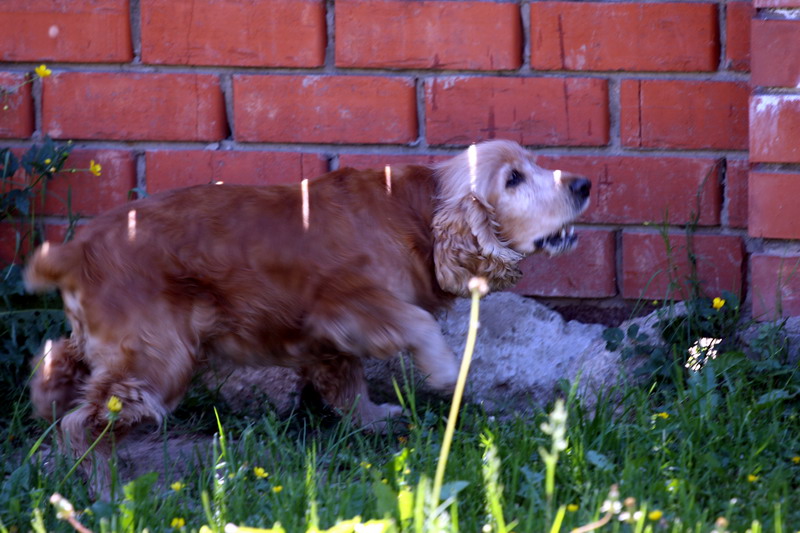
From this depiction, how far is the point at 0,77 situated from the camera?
3160 millimetres

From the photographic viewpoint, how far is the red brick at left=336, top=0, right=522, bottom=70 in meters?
3.02

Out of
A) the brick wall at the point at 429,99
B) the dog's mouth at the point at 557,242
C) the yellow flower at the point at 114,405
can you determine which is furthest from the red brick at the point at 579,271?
the yellow flower at the point at 114,405

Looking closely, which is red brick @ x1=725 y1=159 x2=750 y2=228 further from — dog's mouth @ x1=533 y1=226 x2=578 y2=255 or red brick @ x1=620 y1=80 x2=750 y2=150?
dog's mouth @ x1=533 y1=226 x2=578 y2=255

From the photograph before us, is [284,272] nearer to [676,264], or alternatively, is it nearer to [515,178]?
[515,178]

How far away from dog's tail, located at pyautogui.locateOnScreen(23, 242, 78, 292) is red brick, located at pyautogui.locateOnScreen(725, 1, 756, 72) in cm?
193

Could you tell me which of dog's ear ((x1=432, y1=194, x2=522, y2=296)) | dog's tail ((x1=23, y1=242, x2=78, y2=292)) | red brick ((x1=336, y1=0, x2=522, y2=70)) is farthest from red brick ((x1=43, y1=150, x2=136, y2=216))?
dog's ear ((x1=432, y1=194, x2=522, y2=296))

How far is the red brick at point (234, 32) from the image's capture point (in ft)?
10.0

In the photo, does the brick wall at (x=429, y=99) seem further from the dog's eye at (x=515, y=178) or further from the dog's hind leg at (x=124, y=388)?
the dog's hind leg at (x=124, y=388)

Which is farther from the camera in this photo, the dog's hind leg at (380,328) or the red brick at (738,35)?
the red brick at (738,35)

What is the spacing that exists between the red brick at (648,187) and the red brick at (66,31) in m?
1.38

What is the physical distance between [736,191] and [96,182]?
1.99 meters

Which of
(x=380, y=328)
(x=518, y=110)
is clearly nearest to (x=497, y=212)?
(x=518, y=110)

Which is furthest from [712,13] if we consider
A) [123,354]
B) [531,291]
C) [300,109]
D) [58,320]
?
[58,320]

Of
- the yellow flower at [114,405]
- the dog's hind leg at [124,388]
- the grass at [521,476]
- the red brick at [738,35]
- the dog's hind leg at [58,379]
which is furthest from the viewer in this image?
the red brick at [738,35]
